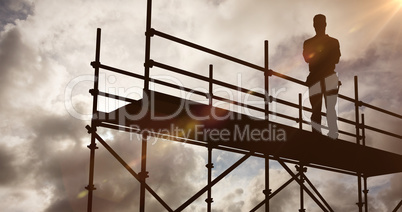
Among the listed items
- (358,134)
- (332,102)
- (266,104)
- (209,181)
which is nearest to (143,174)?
(209,181)

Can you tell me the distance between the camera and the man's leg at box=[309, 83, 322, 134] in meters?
10.4

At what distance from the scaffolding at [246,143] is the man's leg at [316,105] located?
305mm

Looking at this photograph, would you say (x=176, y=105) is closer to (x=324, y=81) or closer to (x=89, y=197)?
(x=89, y=197)

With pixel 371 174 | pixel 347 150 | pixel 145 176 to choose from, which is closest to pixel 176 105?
pixel 145 176

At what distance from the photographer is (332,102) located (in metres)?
10.7

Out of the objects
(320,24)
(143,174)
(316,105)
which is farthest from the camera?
(316,105)

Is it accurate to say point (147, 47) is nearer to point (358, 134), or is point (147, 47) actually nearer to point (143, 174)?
point (143, 174)

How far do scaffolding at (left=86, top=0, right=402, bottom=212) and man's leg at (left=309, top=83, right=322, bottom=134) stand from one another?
1.00 feet

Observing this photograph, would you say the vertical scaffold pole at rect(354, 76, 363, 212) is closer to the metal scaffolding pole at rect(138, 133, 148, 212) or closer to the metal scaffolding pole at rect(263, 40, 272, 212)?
the metal scaffolding pole at rect(263, 40, 272, 212)

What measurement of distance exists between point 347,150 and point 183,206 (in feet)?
12.9

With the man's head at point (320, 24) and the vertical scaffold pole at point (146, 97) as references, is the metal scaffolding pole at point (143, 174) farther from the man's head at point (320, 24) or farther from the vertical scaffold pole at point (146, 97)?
the man's head at point (320, 24)

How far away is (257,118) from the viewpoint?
8984mm

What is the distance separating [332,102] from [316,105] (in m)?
0.42

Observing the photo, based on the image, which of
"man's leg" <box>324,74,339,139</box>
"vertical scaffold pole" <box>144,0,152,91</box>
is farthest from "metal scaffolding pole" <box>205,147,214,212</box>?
"man's leg" <box>324,74,339,139</box>
